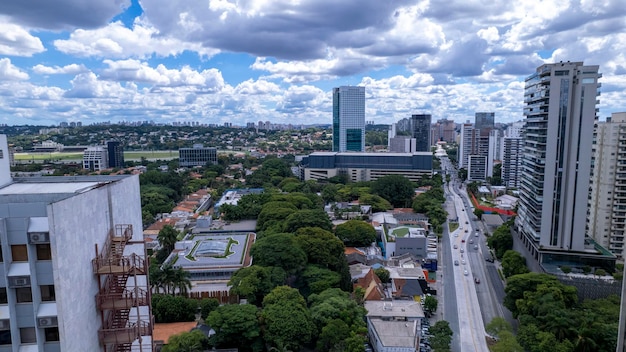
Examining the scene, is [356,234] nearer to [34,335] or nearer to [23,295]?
[34,335]

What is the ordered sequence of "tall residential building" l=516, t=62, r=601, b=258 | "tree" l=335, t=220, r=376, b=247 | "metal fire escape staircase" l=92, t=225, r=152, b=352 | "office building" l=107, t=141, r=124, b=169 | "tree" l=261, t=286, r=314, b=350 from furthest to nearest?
1. "office building" l=107, t=141, r=124, b=169
2. "tree" l=335, t=220, r=376, b=247
3. "tall residential building" l=516, t=62, r=601, b=258
4. "tree" l=261, t=286, r=314, b=350
5. "metal fire escape staircase" l=92, t=225, r=152, b=352

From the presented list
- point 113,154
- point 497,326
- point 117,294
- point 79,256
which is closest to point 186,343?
point 117,294

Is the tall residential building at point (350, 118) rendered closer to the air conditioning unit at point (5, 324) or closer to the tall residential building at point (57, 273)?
the tall residential building at point (57, 273)

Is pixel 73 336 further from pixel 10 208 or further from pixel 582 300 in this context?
pixel 582 300

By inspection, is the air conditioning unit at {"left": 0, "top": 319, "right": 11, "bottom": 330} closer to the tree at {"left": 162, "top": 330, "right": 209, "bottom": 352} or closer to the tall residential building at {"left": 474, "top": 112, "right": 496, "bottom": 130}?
the tree at {"left": 162, "top": 330, "right": 209, "bottom": 352}

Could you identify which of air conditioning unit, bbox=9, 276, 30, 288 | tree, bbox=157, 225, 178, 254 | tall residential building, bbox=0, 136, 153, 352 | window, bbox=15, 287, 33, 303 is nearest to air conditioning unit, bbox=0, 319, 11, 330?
tall residential building, bbox=0, 136, 153, 352

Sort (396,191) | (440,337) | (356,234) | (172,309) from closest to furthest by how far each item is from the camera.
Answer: (440,337) < (172,309) < (356,234) < (396,191)

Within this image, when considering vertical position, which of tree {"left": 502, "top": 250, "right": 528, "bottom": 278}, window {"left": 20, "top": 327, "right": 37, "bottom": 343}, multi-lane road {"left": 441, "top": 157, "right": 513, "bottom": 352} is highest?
window {"left": 20, "top": 327, "right": 37, "bottom": 343}
